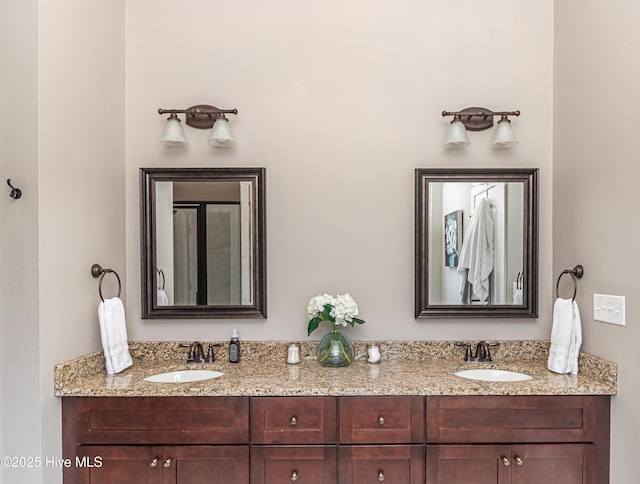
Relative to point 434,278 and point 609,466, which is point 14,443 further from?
point 609,466

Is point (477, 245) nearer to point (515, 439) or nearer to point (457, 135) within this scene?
point (457, 135)

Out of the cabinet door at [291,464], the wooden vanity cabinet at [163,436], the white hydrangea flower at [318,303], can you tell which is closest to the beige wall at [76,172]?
the wooden vanity cabinet at [163,436]

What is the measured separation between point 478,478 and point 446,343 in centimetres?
68

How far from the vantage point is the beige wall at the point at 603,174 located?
186 centimetres

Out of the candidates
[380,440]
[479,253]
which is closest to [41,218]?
[380,440]

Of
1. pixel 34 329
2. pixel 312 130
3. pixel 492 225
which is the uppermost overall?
pixel 312 130

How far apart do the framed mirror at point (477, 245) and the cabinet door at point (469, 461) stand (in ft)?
2.26

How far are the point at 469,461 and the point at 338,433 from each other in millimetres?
557

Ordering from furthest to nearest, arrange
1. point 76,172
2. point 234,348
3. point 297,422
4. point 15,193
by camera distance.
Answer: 1. point 234,348
2. point 76,172
3. point 297,422
4. point 15,193

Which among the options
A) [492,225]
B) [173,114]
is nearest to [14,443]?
[173,114]

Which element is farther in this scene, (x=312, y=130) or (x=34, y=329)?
(x=312, y=130)

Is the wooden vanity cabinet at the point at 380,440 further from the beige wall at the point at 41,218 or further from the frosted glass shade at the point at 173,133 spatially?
the frosted glass shade at the point at 173,133

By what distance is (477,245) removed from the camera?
2.43 metres

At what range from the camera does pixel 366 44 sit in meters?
2.49
